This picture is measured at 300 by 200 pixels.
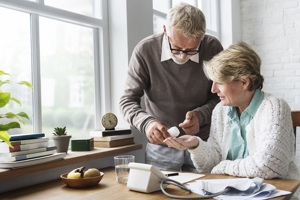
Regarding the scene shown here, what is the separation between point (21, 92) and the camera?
6.81 ft

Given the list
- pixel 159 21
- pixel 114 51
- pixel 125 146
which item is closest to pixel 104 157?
pixel 125 146

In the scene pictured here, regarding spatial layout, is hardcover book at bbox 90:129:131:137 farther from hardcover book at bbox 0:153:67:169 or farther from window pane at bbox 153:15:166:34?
window pane at bbox 153:15:166:34

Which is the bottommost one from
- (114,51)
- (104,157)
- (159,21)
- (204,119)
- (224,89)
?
(104,157)

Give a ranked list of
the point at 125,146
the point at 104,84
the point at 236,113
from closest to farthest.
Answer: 1. the point at 236,113
2. the point at 125,146
3. the point at 104,84

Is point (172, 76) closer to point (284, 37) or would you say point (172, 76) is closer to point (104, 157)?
point (104, 157)

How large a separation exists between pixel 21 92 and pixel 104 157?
1.96 feet

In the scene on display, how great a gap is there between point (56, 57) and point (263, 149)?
135cm

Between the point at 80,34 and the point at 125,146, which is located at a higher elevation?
the point at 80,34

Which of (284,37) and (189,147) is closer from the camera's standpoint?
(189,147)

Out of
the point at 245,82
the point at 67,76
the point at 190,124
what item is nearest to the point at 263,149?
the point at 245,82

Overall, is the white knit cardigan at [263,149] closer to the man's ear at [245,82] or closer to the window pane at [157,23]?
the man's ear at [245,82]

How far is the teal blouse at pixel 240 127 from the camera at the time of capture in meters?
1.83

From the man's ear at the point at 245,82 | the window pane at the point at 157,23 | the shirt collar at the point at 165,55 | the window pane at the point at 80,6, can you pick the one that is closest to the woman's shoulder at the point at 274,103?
the man's ear at the point at 245,82

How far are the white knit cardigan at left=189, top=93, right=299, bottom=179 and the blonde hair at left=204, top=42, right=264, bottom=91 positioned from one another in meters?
0.12
